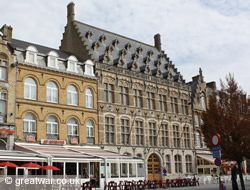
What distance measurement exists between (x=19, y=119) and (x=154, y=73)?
47.9 feet

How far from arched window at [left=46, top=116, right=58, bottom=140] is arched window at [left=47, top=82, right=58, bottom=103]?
1.30 m

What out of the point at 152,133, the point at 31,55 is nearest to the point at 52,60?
the point at 31,55

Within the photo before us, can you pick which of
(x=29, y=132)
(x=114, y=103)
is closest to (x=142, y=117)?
(x=114, y=103)

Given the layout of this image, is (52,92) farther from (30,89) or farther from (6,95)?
(6,95)

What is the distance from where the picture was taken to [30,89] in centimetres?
2222

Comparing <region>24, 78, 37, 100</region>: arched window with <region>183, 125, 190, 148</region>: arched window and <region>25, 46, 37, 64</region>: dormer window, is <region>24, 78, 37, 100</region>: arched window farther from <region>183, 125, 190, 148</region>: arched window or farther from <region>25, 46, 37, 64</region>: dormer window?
<region>183, 125, 190, 148</region>: arched window

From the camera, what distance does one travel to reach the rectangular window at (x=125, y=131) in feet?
88.3

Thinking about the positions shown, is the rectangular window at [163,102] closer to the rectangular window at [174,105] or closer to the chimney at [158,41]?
the rectangular window at [174,105]

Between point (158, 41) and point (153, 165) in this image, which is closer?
point (153, 165)

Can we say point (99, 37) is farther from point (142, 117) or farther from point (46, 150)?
point (46, 150)

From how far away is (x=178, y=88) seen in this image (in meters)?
33.2

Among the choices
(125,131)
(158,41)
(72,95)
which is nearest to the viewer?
(72,95)

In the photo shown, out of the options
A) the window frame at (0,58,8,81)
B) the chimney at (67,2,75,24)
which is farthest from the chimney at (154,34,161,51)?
the window frame at (0,58,8,81)

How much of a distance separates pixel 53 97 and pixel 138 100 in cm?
859
